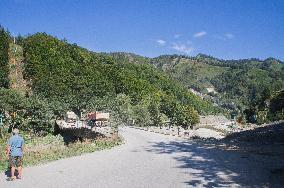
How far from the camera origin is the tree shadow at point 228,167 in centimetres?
1348

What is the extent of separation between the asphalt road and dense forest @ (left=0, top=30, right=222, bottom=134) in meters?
36.6

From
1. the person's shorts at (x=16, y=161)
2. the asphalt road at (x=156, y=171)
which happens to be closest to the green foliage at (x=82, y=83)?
the asphalt road at (x=156, y=171)

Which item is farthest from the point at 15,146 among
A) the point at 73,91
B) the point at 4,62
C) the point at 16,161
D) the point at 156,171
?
the point at 73,91

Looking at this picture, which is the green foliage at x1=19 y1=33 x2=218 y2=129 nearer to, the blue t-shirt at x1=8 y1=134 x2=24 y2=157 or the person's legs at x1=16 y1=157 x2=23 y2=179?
the person's legs at x1=16 y1=157 x2=23 y2=179

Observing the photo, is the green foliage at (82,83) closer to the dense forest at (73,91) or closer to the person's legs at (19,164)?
the dense forest at (73,91)

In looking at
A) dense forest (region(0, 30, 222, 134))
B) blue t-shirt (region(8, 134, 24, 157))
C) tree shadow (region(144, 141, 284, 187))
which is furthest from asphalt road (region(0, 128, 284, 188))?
dense forest (region(0, 30, 222, 134))

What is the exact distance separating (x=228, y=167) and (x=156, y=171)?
11.0 ft

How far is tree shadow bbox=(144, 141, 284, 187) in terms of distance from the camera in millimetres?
13484

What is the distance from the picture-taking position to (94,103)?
9319cm

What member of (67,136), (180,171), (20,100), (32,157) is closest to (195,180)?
(180,171)

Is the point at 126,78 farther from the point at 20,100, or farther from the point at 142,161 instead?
the point at 142,161

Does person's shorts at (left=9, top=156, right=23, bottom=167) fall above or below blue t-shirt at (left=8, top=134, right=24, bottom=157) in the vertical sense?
below

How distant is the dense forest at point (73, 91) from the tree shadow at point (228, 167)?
37.0 meters

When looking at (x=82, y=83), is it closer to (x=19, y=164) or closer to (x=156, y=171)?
(x=156, y=171)
